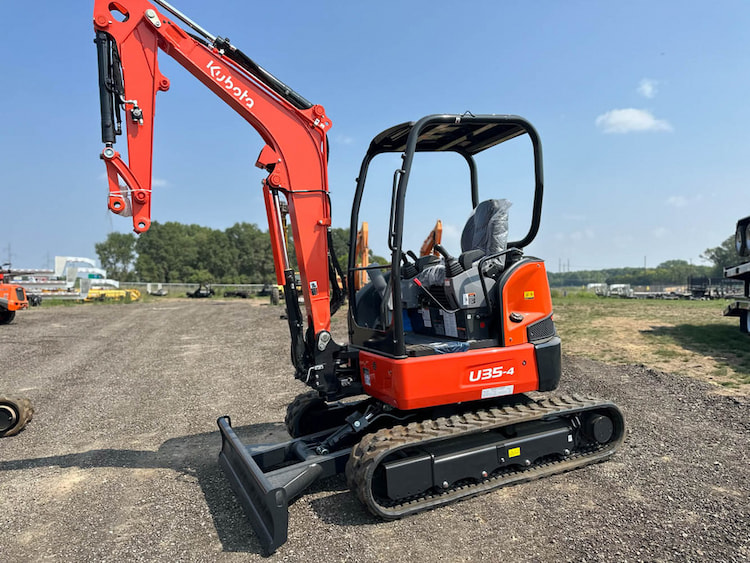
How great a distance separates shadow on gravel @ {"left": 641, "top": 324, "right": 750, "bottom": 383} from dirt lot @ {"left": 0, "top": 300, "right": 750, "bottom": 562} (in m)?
1.98

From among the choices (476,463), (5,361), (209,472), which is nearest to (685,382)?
(476,463)

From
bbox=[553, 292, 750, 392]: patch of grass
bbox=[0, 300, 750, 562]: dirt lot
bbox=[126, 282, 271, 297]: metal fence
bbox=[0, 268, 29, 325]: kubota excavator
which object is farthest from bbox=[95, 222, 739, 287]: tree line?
bbox=[0, 300, 750, 562]: dirt lot

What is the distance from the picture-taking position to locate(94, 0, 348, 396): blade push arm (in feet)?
14.9

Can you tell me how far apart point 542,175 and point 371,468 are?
312 centimetres

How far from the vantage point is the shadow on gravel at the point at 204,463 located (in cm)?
395

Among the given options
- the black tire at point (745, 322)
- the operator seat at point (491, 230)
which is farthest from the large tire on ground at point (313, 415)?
the black tire at point (745, 322)

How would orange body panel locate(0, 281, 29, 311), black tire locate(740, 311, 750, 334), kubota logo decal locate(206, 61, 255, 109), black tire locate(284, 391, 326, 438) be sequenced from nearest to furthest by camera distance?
kubota logo decal locate(206, 61, 255, 109), black tire locate(284, 391, 326, 438), black tire locate(740, 311, 750, 334), orange body panel locate(0, 281, 29, 311)

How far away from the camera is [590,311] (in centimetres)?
1786

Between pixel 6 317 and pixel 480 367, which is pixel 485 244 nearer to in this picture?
pixel 480 367

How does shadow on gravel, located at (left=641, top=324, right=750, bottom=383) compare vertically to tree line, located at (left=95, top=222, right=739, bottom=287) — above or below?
below

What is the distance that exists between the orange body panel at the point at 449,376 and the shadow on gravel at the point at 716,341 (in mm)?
5729

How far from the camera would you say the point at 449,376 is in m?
4.43

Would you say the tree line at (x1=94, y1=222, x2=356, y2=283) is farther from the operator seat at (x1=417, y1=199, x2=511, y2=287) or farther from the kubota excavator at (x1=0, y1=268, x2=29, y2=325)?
the operator seat at (x1=417, y1=199, x2=511, y2=287)

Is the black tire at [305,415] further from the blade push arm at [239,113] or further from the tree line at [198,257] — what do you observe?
the tree line at [198,257]
